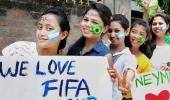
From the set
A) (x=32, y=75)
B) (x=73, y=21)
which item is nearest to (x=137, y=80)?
(x=32, y=75)

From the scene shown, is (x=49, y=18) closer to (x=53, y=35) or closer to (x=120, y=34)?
(x=53, y=35)

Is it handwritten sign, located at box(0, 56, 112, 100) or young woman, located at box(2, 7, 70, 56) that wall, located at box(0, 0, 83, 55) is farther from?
handwritten sign, located at box(0, 56, 112, 100)

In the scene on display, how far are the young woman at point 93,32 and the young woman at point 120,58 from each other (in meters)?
0.19

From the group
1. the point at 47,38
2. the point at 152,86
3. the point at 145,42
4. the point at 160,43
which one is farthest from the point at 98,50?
the point at 160,43

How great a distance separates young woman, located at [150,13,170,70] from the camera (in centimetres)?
419

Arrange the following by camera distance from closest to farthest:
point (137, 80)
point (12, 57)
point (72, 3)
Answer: point (12, 57) < point (137, 80) < point (72, 3)

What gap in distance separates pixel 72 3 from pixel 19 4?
95cm

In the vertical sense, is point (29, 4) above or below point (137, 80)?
above

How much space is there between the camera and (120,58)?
11.6 ft

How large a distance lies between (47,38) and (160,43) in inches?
66.3

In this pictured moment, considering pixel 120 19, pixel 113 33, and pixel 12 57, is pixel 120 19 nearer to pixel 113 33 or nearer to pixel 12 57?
pixel 113 33

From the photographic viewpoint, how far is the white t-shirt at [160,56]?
418 cm

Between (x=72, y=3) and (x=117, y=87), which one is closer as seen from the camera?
(x=117, y=87)

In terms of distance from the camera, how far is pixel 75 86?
2.98 metres
